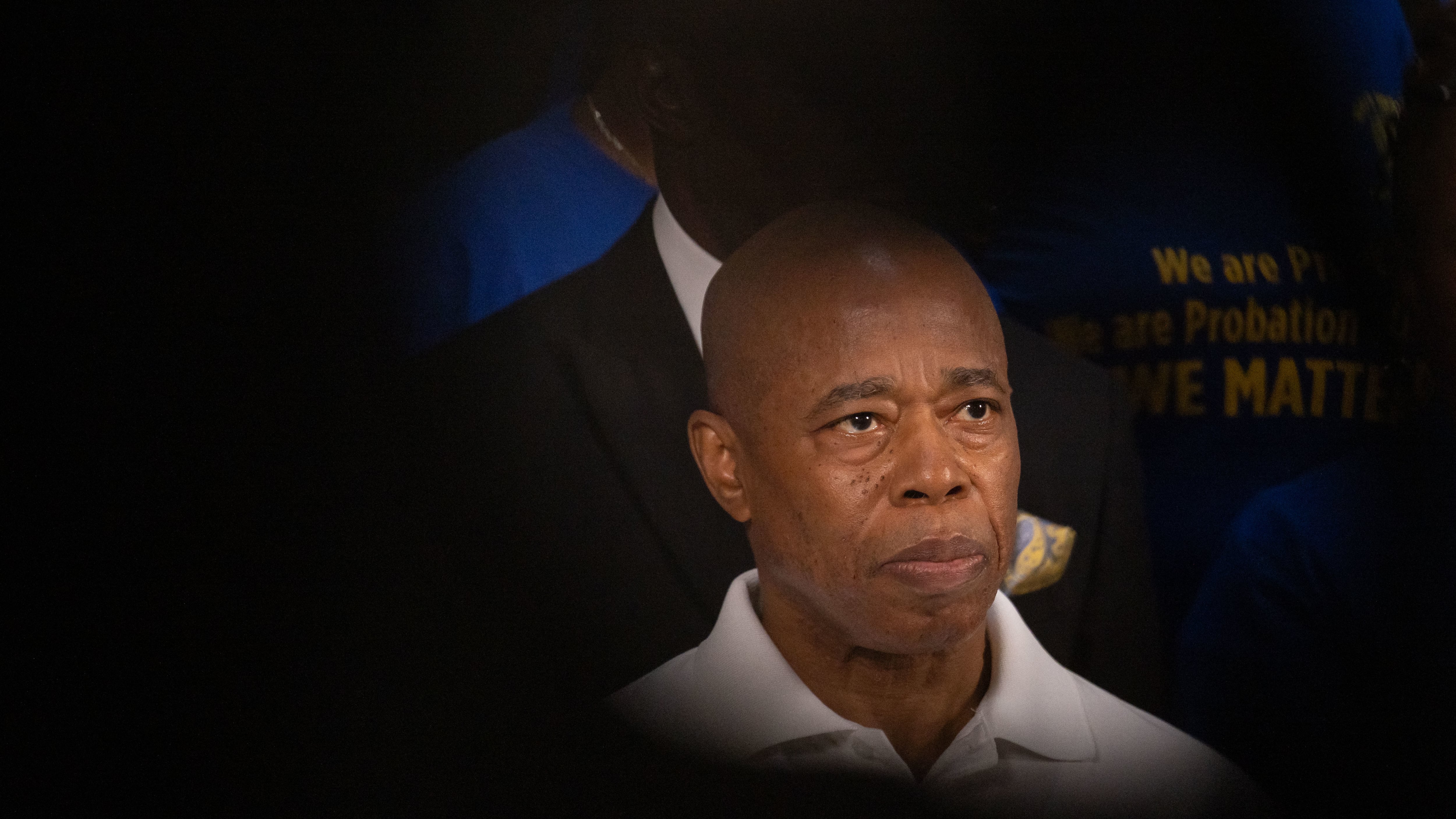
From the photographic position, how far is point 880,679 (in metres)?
2.66

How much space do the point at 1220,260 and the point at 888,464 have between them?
1.04 m

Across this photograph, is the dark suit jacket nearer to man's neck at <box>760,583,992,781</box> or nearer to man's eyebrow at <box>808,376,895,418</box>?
man's neck at <box>760,583,992,781</box>

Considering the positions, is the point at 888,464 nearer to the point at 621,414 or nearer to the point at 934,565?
the point at 934,565

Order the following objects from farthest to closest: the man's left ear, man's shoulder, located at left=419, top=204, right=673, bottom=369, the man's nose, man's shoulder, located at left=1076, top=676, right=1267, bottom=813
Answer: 1. man's shoulder, located at left=1076, top=676, right=1267, bottom=813
2. man's shoulder, located at left=419, top=204, right=673, bottom=369
3. the man's left ear
4. the man's nose

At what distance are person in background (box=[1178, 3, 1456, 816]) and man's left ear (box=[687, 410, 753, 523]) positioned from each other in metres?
1.10

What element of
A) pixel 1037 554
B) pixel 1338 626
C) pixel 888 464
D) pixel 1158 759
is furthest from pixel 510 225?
pixel 1338 626

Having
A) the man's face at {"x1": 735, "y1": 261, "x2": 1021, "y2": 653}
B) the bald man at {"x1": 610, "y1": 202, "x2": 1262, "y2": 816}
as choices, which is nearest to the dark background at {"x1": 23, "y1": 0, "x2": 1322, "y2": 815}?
the bald man at {"x1": 610, "y1": 202, "x2": 1262, "y2": 816}

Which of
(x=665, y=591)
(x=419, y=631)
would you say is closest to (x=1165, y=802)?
(x=665, y=591)

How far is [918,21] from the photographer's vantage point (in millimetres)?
2867

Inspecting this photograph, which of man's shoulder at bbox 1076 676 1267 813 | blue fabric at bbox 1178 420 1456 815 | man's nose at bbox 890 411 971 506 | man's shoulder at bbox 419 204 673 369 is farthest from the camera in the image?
blue fabric at bbox 1178 420 1456 815

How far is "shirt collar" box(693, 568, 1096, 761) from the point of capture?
2.64 metres

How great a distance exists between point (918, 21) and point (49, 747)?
7.92 ft

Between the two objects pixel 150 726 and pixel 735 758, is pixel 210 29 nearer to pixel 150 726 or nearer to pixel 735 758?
pixel 150 726

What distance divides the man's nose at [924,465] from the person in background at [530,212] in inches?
29.3
